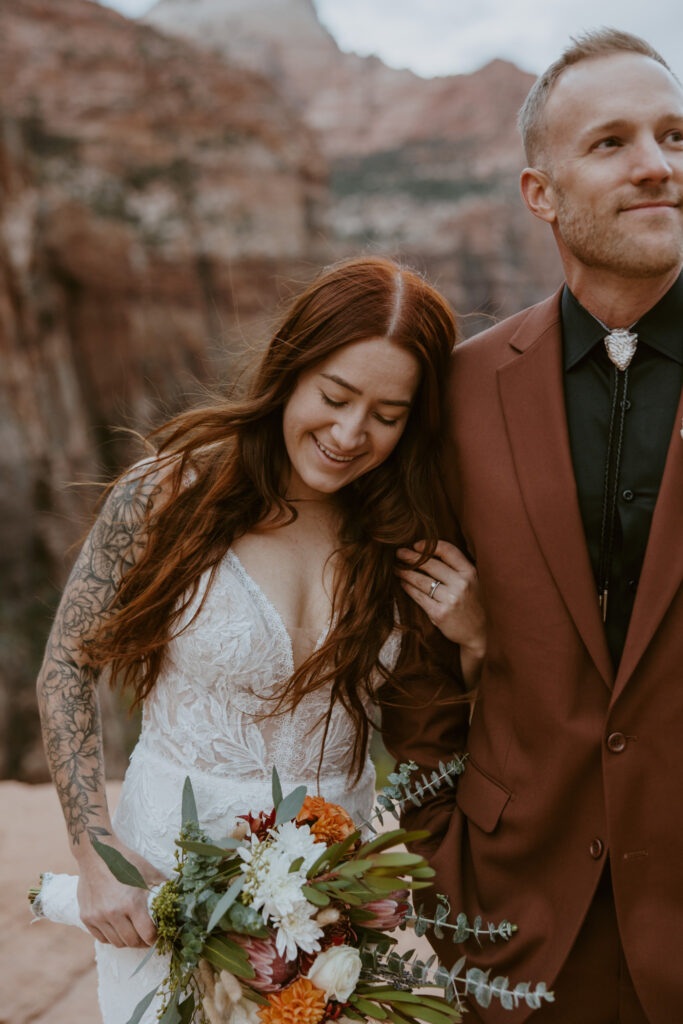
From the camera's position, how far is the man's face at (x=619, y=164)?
190 centimetres

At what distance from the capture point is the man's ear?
2098 millimetres

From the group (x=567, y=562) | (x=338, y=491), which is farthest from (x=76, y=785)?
(x=567, y=562)

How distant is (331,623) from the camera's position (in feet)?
7.55

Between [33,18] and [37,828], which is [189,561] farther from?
[33,18]

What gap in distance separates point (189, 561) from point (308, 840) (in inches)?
30.2

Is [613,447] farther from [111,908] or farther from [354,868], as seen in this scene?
[111,908]

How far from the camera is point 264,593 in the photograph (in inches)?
89.4

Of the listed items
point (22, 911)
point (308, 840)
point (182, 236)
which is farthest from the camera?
point (182, 236)

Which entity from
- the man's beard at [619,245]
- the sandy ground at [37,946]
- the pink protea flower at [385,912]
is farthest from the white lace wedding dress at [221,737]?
the sandy ground at [37,946]

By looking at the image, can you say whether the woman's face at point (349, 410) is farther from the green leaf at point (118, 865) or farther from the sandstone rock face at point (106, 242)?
the sandstone rock face at point (106, 242)

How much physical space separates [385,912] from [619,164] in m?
1.58

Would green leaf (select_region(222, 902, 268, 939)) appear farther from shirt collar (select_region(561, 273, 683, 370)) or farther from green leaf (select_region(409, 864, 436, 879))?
shirt collar (select_region(561, 273, 683, 370))

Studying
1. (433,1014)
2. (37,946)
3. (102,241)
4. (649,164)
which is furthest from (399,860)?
(102,241)

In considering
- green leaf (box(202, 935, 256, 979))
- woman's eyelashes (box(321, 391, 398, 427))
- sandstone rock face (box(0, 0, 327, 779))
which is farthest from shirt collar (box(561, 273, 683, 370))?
sandstone rock face (box(0, 0, 327, 779))
